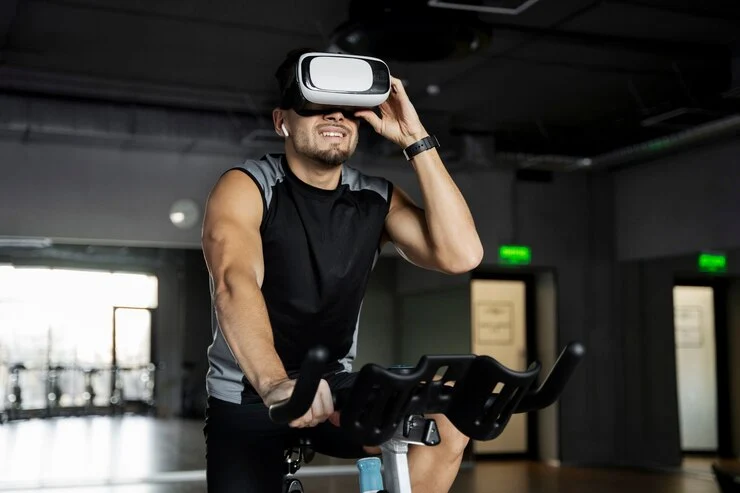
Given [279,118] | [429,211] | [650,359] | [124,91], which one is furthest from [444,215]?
[650,359]

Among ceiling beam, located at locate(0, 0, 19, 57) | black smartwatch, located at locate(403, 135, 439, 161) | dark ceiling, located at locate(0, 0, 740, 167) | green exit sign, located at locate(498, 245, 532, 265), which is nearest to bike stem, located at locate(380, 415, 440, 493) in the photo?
black smartwatch, located at locate(403, 135, 439, 161)

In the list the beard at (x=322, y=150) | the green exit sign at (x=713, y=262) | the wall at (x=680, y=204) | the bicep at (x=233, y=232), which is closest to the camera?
the bicep at (x=233, y=232)

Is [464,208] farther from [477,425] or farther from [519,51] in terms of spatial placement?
[519,51]

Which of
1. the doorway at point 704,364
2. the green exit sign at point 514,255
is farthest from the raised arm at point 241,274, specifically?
the doorway at point 704,364

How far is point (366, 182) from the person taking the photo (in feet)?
6.07

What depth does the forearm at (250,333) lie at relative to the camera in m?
1.29

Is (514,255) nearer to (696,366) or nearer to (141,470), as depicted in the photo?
(696,366)

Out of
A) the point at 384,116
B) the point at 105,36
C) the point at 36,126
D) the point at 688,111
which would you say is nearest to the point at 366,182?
the point at 384,116

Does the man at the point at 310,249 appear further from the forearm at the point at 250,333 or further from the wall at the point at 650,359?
the wall at the point at 650,359

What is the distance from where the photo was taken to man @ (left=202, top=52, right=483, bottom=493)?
1584 millimetres

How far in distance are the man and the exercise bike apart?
0.26m

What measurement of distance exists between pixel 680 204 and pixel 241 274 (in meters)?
7.66

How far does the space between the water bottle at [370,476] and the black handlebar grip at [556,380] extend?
11.1 inches

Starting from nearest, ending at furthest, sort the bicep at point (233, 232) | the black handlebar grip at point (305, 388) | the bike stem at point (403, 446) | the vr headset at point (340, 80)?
the black handlebar grip at point (305, 388) → the bike stem at point (403, 446) → the vr headset at point (340, 80) → the bicep at point (233, 232)
